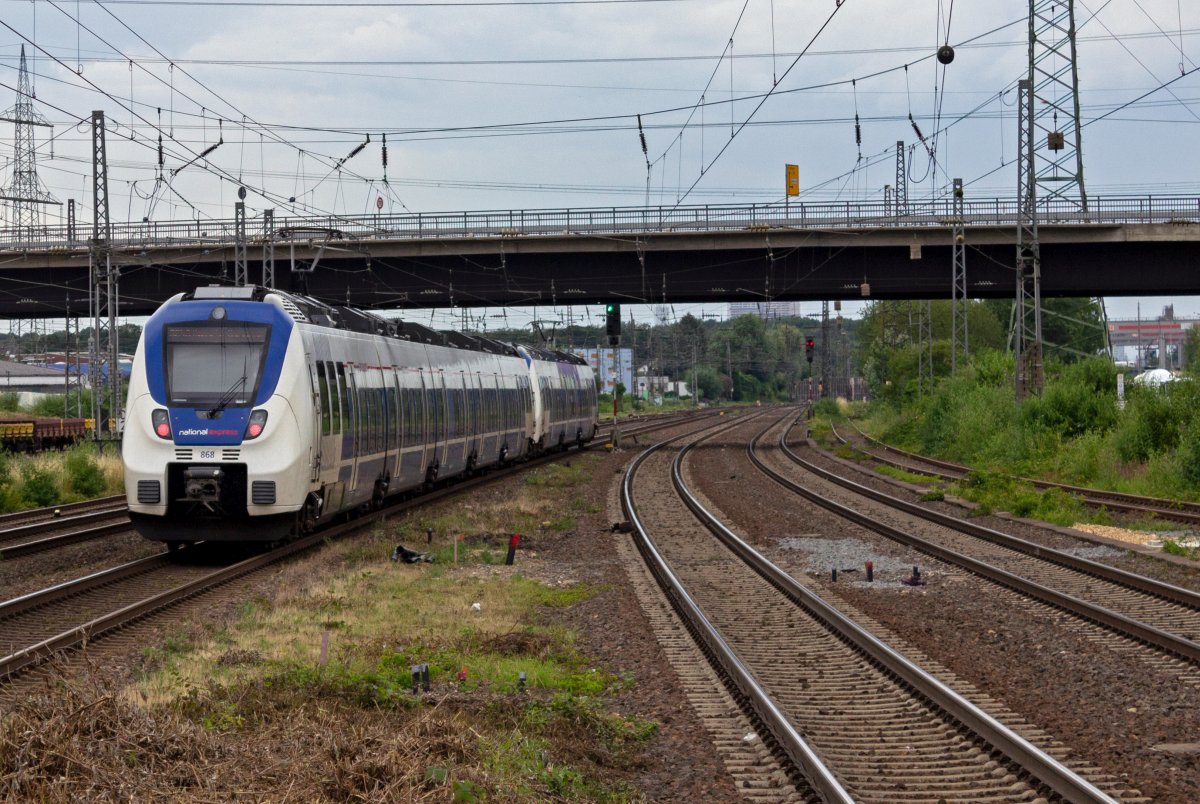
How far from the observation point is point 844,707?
29.8 feet

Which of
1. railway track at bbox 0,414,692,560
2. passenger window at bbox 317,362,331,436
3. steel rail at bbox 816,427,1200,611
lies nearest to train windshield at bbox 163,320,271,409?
passenger window at bbox 317,362,331,436

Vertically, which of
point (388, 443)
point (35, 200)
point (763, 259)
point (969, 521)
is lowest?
point (969, 521)

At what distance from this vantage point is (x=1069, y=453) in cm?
3159

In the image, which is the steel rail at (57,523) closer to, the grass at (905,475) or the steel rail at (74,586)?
the steel rail at (74,586)

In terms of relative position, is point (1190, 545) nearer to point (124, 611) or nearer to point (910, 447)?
point (124, 611)

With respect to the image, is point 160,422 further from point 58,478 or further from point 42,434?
point 42,434

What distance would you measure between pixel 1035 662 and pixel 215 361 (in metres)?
10.9

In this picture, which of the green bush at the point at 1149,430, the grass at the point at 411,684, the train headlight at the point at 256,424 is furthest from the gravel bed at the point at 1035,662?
the green bush at the point at 1149,430

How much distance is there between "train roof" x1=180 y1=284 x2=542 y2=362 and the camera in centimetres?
1752

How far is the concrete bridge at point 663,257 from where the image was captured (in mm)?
44656

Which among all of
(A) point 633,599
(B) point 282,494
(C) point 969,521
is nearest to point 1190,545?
(C) point 969,521

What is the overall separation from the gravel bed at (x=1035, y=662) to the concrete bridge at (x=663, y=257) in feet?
87.4

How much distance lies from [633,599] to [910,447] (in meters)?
37.1

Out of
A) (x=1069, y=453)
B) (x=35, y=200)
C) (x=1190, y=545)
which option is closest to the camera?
(x=1190, y=545)
